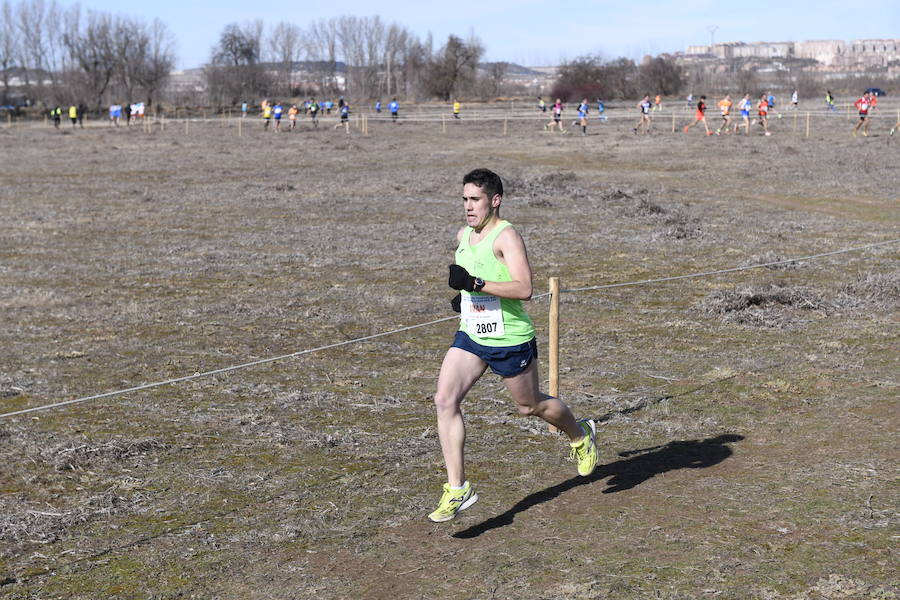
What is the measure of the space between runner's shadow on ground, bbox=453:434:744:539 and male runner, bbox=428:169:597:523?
314 mm

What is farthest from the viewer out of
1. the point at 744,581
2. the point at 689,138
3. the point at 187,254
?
the point at 689,138

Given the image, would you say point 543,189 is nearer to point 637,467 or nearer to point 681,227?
point 681,227

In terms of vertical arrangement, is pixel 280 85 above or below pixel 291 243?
above

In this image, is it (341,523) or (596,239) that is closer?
(341,523)

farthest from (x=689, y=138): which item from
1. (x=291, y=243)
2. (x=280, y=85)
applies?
(x=280, y=85)

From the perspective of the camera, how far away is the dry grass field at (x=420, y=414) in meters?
5.59

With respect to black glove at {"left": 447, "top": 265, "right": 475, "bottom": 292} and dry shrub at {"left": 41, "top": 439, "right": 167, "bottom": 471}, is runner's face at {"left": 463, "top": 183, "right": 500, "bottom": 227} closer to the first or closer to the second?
black glove at {"left": 447, "top": 265, "right": 475, "bottom": 292}

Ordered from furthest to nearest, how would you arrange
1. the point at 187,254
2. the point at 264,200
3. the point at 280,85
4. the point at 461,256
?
1. the point at 280,85
2. the point at 264,200
3. the point at 187,254
4. the point at 461,256

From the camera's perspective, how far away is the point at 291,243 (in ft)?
62.3

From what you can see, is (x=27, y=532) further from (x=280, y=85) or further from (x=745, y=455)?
(x=280, y=85)

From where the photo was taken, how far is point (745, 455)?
290 inches

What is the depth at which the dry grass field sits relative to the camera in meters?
5.59

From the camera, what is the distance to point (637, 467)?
7.15 m

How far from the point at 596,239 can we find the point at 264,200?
9810 mm
